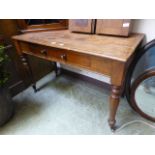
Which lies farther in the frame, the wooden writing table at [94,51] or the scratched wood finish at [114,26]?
the scratched wood finish at [114,26]

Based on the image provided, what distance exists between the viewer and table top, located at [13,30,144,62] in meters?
0.83

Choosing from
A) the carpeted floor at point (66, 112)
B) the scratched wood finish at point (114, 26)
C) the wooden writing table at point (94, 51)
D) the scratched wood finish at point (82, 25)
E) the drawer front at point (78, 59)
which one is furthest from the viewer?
the carpeted floor at point (66, 112)

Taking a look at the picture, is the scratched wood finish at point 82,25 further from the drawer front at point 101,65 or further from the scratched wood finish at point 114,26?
the drawer front at point 101,65

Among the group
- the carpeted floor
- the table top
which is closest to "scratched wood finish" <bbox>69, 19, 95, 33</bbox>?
the table top

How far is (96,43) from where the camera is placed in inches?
39.3

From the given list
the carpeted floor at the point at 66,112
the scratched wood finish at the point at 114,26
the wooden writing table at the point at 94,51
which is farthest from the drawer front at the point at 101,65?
the carpeted floor at the point at 66,112

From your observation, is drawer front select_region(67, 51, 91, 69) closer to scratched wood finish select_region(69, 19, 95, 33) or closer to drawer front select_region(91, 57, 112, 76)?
drawer front select_region(91, 57, 112, 76)

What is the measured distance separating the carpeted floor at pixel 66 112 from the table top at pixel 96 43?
2.38 feet

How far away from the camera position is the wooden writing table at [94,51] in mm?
828

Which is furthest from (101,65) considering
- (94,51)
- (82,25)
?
(82,25)

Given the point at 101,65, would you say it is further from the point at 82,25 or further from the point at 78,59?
the point at 82,25
